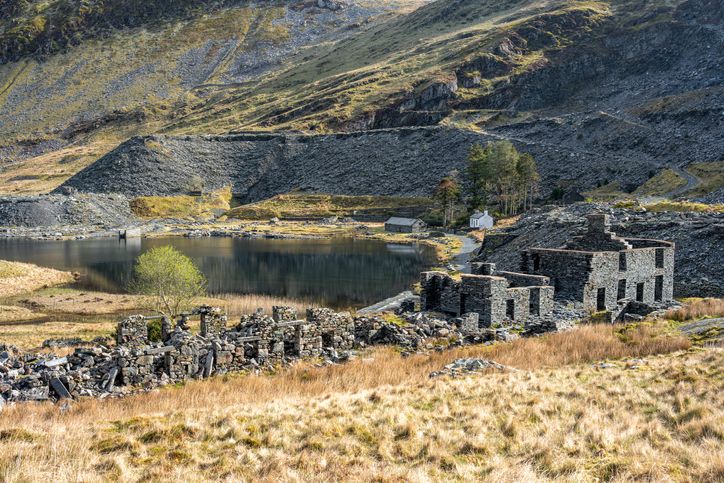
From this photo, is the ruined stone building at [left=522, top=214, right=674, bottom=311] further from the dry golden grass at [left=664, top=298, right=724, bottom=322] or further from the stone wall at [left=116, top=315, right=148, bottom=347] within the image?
the stone wall at [left=116, top=315, right=148, bottom=347]

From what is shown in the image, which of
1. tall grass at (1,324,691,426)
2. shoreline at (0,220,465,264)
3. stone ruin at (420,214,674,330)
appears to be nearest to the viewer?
tall grass at (1,324,691,426)

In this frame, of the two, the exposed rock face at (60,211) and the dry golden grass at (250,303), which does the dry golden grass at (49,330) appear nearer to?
the dry golden grass at (250,303)

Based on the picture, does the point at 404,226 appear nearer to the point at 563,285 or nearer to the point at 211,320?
the point at 563,285

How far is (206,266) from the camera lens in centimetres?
7856

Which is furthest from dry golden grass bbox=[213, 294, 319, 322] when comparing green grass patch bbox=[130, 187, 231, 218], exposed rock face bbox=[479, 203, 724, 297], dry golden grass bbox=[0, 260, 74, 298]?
green grass patch bbox=[130, 187, 231, 218]

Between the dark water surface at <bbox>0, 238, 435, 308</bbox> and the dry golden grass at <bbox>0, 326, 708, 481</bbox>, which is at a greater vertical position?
the dry golden grass at <bbox>0, 326, 708, 481</bbox>

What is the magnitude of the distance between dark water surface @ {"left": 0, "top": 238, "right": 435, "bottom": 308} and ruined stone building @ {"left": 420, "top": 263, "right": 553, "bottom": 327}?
2156 cm

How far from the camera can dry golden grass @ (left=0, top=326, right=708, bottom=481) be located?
11.6 metres

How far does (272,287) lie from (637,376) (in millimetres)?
49014

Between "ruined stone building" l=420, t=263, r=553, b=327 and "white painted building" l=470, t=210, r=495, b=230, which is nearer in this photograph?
"ruined stone building" l=420, t=263, r=553, b=327

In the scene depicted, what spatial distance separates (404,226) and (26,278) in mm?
75861

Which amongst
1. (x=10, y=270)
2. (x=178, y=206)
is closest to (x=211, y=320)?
(x=10, y=270)

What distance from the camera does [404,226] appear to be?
127 meters

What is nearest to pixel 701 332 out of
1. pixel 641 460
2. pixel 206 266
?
pixel 641 460
